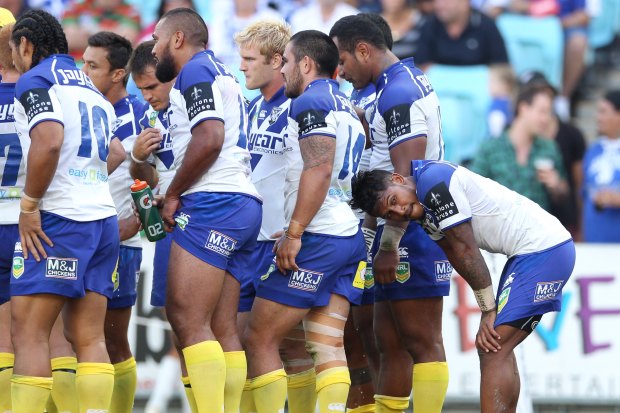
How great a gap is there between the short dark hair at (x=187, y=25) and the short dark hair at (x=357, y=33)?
101 cm

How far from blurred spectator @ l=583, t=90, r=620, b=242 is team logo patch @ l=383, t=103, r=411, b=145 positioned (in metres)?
5.41

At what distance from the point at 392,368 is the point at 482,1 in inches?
288

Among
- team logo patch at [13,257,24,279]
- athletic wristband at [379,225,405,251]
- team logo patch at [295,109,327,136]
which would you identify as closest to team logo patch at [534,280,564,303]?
athletic wristband at [379,225,405,251]

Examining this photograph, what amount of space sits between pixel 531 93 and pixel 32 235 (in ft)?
24.1

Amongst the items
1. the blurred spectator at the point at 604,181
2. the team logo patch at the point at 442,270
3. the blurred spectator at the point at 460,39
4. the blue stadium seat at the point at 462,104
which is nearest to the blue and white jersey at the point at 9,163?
the team logo patch at the point at 442,270

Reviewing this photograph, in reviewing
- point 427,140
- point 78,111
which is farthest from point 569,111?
point 78,111

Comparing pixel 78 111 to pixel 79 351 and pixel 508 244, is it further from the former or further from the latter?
pixel 508 244

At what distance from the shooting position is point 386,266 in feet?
26.9

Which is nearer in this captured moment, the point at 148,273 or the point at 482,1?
the point at 148,273

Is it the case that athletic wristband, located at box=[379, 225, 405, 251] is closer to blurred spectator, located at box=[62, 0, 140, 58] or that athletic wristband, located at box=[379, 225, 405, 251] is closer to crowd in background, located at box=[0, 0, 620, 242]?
crowd in background, located at box=[0, 0, 620, 242]

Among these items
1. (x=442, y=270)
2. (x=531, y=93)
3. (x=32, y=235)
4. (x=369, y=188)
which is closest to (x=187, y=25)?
(x=369, y=188)

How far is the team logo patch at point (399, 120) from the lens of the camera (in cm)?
816

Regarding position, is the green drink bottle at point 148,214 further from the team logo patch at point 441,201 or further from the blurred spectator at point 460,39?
the blurred spectator at point 460,39

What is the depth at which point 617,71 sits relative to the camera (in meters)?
15.7
